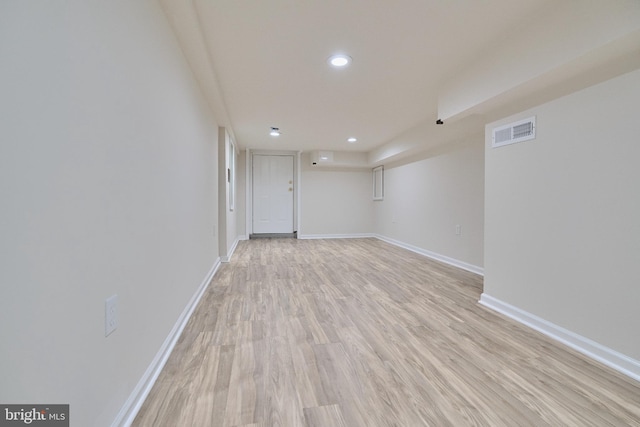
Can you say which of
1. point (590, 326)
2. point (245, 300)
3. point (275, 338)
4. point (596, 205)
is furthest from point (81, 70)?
point (590, 326)

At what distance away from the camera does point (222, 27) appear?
1.86m

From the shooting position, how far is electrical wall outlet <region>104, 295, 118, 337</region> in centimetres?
99

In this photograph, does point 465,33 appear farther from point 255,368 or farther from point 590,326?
point 255,368

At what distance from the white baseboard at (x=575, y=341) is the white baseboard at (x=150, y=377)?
2.51 meters

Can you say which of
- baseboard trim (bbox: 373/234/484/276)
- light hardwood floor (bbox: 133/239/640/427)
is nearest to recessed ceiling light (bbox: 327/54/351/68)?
light hardwood floor (bbox: 133/239/640/427)

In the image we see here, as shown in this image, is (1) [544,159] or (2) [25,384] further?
(1) [544,159]

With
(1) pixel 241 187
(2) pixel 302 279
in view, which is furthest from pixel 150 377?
(1) pixel 241 187

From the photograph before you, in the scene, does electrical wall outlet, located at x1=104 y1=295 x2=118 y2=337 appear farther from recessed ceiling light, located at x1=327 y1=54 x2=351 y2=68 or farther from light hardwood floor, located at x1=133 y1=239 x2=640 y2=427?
recessed ceiling light, located at x1=327 y1=54 x2=351 y2=68

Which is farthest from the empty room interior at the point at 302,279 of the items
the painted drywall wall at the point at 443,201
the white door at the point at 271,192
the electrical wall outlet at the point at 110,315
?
the white door at the point at 271,192

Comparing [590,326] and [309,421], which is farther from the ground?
[590,326]

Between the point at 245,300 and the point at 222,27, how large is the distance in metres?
2.24

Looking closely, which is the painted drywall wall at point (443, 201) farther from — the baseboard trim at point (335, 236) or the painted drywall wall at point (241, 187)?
the painted drywall wall at point (241, 187)

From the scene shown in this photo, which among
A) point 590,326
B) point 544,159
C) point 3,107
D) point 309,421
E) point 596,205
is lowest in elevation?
point 309,421

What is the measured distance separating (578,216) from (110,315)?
261 centimetres
